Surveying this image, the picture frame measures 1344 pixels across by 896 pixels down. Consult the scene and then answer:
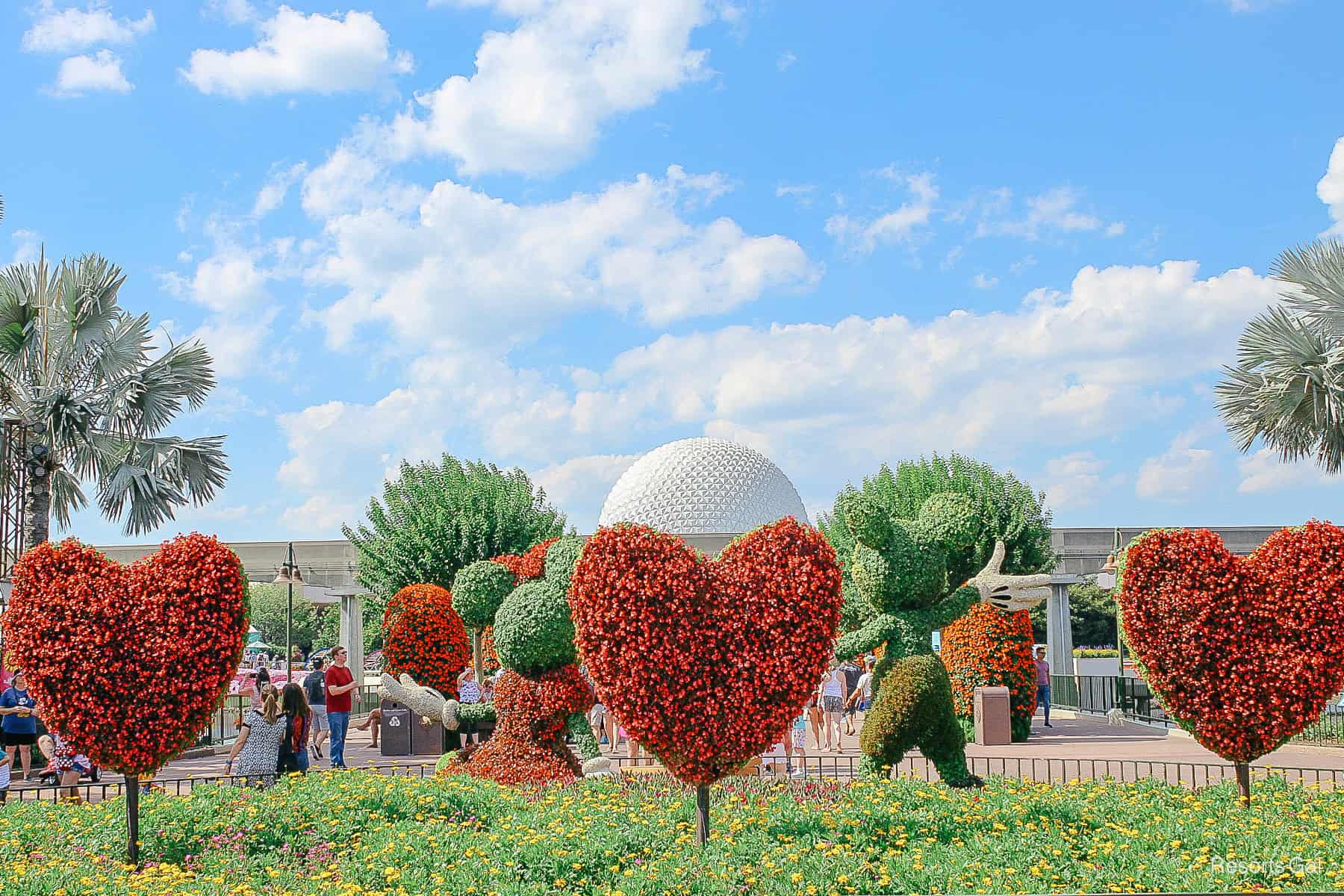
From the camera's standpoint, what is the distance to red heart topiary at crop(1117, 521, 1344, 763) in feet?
29.4

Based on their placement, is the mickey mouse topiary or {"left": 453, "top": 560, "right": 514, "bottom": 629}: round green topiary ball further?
{"left": 453, "top": 560, "right": 514, "bottom": 629}: round green topiary ball

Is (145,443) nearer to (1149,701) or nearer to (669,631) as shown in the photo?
(669,631)

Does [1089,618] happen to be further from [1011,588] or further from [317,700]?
[317,700]

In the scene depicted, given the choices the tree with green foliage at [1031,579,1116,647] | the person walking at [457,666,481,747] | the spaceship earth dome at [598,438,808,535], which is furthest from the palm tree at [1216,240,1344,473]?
the tree with green foliage at [1031,579,1116,647]

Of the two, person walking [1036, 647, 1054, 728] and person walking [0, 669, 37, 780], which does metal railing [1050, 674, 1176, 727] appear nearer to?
person walking [1036, 647, 1054, 728]

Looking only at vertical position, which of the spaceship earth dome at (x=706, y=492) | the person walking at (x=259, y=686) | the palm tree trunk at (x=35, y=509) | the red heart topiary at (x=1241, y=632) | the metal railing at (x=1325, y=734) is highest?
the spaceship earth dome at (x=706, y=492)

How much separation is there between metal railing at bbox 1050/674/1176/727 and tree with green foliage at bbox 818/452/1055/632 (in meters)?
2.52

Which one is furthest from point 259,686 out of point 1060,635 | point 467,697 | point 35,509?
point 1060,635

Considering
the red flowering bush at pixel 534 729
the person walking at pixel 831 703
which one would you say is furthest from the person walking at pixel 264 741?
the person walking at pixel 831 703

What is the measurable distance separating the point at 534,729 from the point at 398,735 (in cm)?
530

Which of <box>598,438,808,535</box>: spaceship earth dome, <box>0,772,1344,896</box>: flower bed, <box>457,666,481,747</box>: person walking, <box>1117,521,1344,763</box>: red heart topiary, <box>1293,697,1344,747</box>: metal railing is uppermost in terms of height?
<box>598,438,808,535</box>: spaceship earth dome

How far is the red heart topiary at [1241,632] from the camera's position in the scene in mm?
8961

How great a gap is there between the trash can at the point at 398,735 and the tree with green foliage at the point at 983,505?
6324mm

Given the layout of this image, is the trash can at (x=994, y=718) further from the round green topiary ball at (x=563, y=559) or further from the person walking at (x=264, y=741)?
the person walking at (x=264, y=741)
